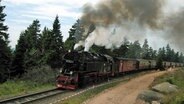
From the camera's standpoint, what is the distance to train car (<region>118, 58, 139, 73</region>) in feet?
182

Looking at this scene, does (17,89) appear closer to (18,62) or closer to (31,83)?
(31,83)

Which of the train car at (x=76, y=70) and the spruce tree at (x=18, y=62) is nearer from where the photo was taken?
the train car at (x=76, y=70)

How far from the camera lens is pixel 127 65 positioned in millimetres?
61219

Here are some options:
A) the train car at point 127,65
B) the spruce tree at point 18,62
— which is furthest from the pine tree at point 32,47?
the train car at point 127,65

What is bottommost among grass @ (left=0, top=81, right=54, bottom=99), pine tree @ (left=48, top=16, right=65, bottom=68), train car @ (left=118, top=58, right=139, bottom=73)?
grass @ (left=0, top=81, right=54, bottom=99)

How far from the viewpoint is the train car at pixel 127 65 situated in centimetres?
5538

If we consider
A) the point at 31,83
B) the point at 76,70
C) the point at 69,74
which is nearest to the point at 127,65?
the point at 76,70

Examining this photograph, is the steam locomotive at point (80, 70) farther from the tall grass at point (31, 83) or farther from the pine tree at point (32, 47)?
the pine tree at point (32, 47)

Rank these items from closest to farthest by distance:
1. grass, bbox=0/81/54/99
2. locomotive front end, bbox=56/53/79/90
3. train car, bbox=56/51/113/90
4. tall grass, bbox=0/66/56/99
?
grass, bbox=0/81/54/99
tall grass, bbox=0/66/56/99
locomotive front end, bbox=56/53/79/90
train car, bbox=56/51/113/90

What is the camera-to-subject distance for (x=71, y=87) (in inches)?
1351

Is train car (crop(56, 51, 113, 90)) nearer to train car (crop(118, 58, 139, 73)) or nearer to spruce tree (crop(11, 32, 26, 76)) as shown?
train car (crop(118, 58, 139, 73))

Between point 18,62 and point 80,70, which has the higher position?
point 18,62

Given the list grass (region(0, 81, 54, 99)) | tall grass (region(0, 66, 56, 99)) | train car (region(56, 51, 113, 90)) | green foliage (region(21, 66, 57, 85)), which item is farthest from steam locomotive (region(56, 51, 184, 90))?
green foliage (region(21, 66, 57, 85))

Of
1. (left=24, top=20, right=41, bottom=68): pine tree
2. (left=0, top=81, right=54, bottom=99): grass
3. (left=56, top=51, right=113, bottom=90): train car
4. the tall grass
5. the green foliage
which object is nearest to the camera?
(left=0, top=81, right=54, bottom=99): grass
